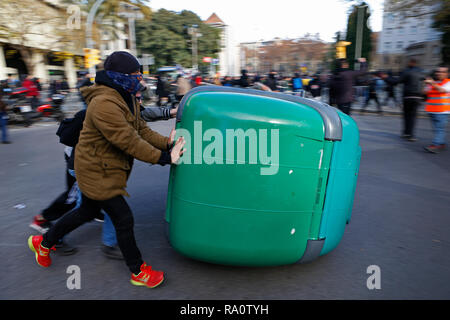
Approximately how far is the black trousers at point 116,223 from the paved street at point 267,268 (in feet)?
0.83

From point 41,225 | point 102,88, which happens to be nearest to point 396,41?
point 41,225

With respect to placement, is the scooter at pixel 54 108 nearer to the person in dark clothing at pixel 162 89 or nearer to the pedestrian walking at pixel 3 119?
the pedestrian walking at pixel 3 119

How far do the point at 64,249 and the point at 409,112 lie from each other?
8.27 metres

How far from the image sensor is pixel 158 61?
5638cm

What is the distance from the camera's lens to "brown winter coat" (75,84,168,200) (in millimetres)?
2381

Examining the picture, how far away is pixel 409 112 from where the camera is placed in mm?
8617

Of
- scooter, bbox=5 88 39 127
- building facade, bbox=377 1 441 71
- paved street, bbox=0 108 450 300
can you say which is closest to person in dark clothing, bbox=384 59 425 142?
paved street, bbox=0 108 450 300

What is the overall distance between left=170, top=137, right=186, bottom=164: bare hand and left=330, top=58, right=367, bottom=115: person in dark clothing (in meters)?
7.13

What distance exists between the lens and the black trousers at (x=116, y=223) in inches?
101

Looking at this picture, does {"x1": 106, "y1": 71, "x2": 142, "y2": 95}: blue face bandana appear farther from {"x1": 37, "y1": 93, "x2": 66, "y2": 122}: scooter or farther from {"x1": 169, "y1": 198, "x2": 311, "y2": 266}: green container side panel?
{"x1": 37, "y1": 93, "x2": 66, "y2": 122}: scooter

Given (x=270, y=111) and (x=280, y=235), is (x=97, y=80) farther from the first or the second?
(x=280, y=235)

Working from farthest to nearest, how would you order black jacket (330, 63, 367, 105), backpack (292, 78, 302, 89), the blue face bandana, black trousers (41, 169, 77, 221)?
backpack (292, 78, 302, 89), black jacket (330, 63, 367, 105), black trousers (41, 169, 77, 221), the blue face bandana

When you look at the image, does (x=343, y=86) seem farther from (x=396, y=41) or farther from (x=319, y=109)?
(x=396, y=41)
